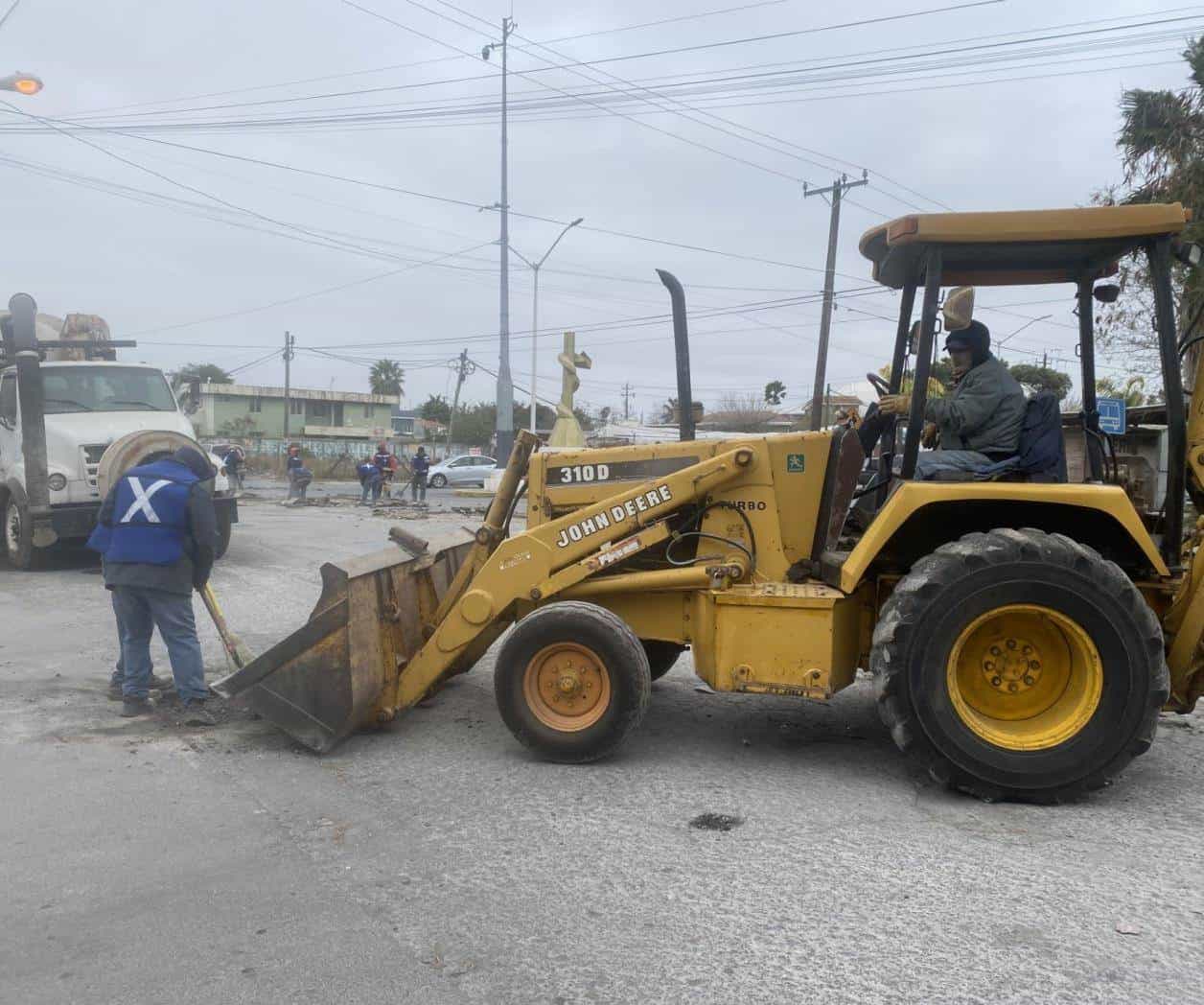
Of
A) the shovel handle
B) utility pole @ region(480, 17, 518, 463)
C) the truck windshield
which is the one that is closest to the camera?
the shovel handle

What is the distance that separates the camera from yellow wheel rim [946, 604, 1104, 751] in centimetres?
464

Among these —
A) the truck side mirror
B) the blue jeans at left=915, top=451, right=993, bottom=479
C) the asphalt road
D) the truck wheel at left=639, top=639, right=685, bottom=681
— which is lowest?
the asphalt road

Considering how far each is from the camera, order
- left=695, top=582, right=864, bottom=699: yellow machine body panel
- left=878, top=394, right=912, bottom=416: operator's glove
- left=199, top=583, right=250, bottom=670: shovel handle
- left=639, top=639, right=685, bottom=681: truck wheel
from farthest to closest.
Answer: left=199, top=583, right=250, bottom=670: shovel handle, left=639, top=639, right=685, bottom=681: truck wheel, left=878, top=394, right=912, bottom=416: operator's glove, left=695, top=582, right=864, bottom=699: yellow machine body panel

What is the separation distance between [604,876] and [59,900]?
194cm

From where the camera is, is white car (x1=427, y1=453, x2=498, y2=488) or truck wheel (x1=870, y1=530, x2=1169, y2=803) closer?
truck wheel (x1=870, y1=530, x2=1169, y2=803)

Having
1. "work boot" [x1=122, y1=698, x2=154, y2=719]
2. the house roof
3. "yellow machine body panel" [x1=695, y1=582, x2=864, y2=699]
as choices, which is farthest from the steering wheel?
the house roof

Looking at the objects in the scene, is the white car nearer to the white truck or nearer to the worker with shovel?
the white truck

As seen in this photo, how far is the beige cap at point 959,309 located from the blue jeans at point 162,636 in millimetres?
4587

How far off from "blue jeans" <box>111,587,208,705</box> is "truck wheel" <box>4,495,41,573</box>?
6.23m

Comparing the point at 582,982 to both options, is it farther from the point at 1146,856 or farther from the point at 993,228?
the point at 993,228

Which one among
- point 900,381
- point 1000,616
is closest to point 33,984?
point 1000,616

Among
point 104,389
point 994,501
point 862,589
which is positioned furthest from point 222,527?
point 994,501

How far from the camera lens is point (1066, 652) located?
4793 mm

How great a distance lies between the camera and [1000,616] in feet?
15.8
